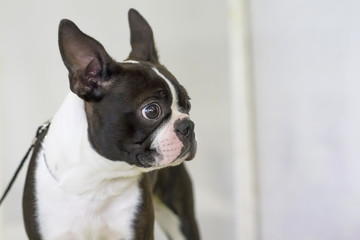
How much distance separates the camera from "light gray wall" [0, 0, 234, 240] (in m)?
2.67

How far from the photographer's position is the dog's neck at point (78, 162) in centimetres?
161

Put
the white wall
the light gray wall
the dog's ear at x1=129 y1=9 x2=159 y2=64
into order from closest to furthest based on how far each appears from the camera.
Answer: the dog's ear at x1=129 y1=9 x2=159 y2=64
the white wall
the light gray wall

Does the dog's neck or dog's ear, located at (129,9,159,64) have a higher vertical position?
dog's ear, located at (129,9,159,64)

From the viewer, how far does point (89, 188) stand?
1.68 meters

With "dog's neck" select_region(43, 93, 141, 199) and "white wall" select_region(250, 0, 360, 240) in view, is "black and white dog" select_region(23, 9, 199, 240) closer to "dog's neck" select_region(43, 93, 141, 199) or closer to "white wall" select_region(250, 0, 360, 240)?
"dog's neck" select_region(43, 93, 141, 199)

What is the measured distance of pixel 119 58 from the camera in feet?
9.17

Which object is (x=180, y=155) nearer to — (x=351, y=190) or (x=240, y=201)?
(x=351, y=190)

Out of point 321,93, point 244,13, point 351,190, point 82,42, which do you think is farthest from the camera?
point 244,13

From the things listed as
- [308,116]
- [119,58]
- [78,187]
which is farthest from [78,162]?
[308,116]

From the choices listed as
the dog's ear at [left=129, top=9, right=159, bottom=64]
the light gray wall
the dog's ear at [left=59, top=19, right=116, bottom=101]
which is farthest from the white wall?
the dog's ear at [left=59, top=19, right=116, bottom=101]

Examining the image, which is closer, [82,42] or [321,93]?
[82,42]

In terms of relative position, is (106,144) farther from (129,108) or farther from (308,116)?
(308,116)


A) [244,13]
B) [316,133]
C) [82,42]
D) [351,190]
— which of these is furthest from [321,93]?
[82,42]

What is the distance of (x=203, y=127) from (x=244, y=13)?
635 mm
